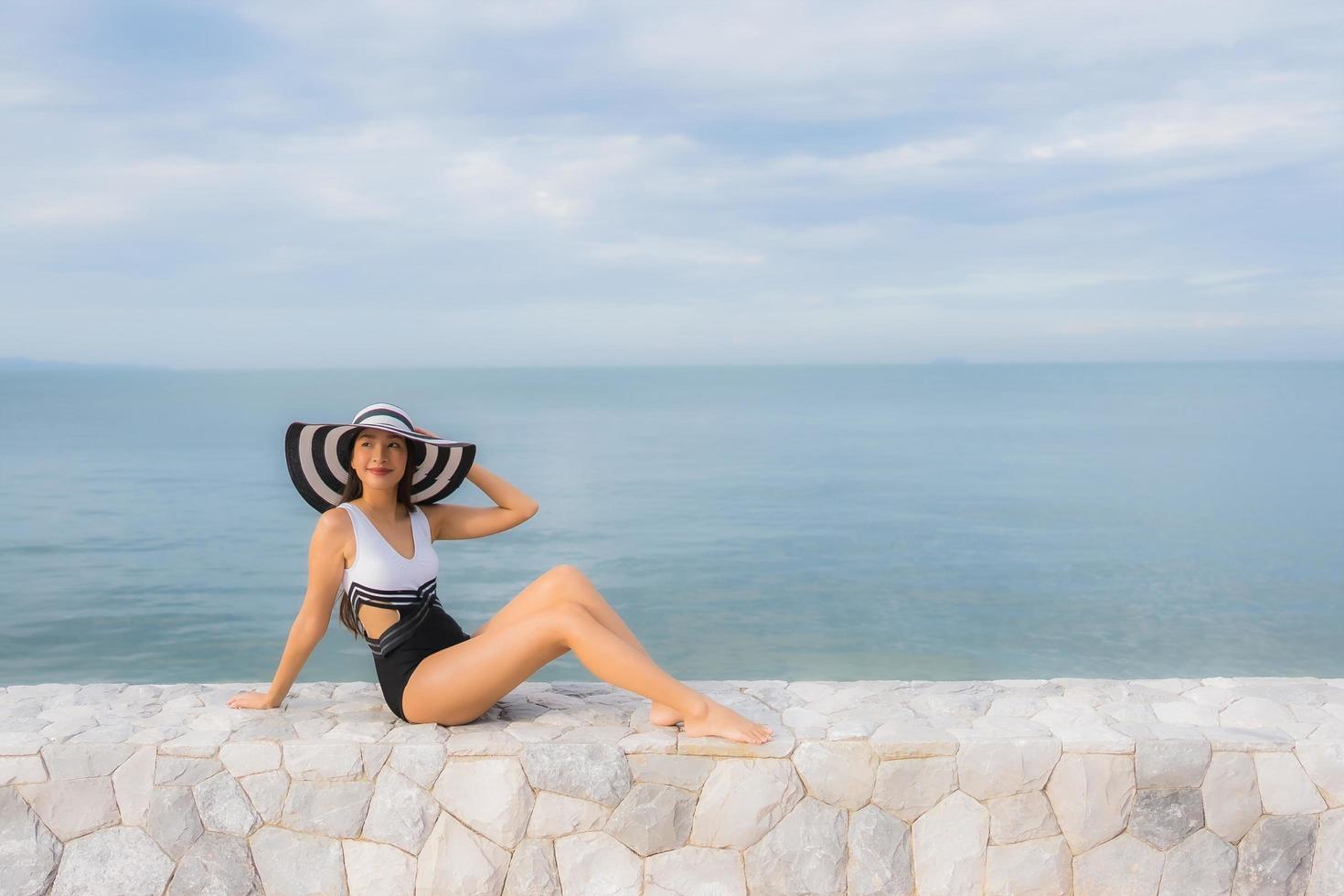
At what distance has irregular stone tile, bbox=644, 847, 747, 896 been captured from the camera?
353 centimetres

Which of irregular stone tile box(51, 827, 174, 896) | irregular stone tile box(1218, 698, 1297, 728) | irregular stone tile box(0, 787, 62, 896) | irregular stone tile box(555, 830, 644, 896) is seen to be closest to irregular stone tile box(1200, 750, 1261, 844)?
irregular stone tile box(1218, 698, 1297, 728)

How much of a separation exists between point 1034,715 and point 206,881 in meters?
2.71

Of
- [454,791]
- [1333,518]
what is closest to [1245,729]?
[454,791]

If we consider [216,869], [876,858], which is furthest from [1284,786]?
[216,869]

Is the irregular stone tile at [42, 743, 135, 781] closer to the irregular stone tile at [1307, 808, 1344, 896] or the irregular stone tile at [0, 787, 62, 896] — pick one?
the irregular stone tile at [0, 787, 62, 896]

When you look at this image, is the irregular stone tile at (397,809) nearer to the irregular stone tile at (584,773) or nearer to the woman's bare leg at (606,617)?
the irregular stone tile at (584,773)

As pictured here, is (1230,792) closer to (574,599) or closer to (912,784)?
(912,784)

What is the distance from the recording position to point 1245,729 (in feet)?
12.2

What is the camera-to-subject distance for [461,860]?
3516 mm

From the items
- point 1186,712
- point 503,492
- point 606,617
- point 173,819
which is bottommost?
point 173,819

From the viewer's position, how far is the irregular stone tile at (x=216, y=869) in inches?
139

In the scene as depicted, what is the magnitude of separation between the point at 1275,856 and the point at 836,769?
55.9 inches

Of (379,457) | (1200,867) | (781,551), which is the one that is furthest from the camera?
(781,551)

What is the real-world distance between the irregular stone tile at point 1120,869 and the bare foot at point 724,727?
106 cm
